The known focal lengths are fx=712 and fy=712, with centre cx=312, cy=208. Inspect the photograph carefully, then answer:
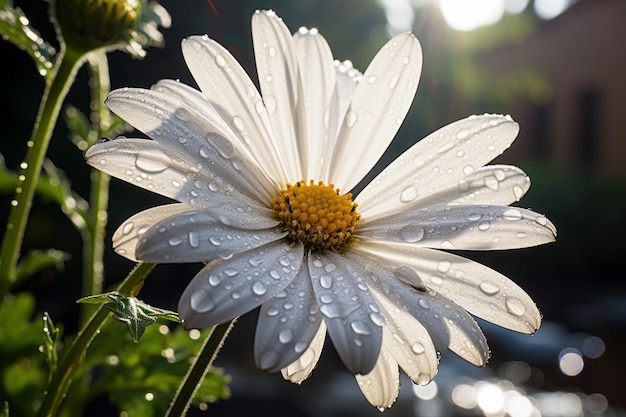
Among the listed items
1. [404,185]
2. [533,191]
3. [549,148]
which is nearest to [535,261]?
[533,191]

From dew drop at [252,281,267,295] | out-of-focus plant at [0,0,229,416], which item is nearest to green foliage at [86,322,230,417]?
out-of-focus plant at [0,0,229,416]

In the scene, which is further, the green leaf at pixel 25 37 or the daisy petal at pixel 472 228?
the green leaf at pixel 25 37

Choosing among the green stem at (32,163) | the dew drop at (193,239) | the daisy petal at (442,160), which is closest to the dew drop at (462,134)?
the daisy petal at (442,160)

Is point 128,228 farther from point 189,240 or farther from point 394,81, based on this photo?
point 394,81

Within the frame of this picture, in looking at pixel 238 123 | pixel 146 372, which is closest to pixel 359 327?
pixel 238 123

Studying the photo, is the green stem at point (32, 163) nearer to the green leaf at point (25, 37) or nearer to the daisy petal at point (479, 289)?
the green leaf at point (25, 37)

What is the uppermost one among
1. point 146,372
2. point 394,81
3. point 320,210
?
point 394,81
